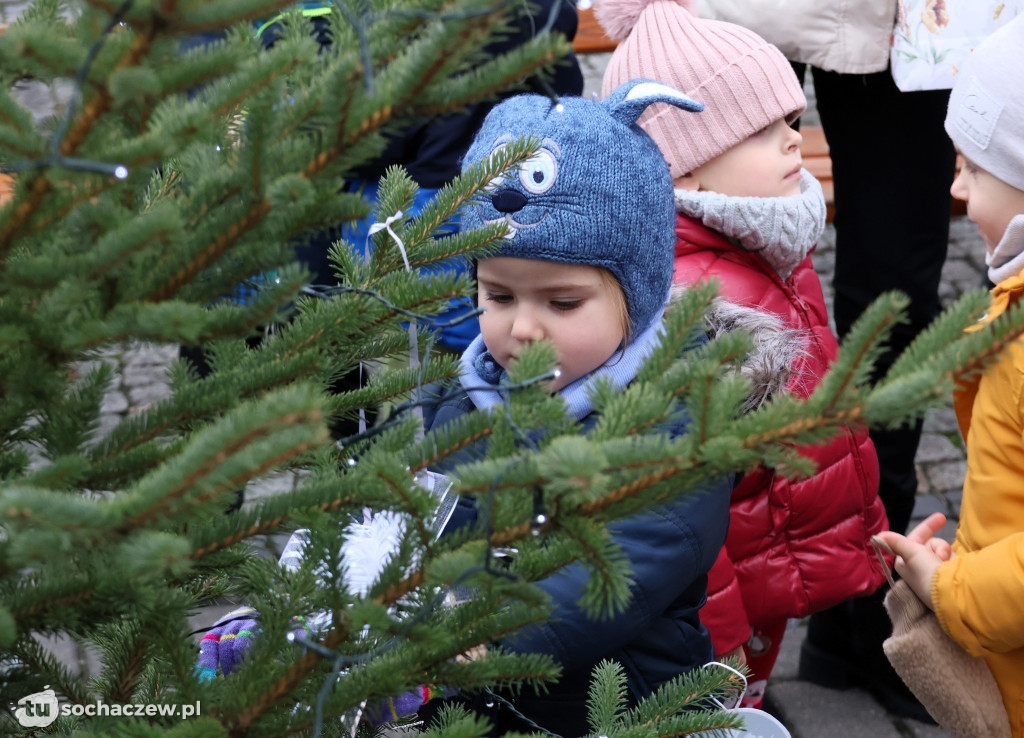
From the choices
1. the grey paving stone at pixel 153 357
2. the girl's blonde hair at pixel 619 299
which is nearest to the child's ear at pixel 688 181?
the girl's blonde hair at pixel 619 299

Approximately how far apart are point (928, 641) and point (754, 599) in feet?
1.47

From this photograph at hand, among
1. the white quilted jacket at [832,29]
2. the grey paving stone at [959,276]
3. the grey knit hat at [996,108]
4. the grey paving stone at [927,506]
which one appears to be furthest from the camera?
the grey paving stone at [959,276]

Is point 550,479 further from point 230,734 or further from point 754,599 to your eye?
point 754,599

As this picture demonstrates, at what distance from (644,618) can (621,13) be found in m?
1.73

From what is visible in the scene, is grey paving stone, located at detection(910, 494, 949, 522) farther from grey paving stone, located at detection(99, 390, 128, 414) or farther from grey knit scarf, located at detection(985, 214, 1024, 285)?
grey paving stone, located at detection(99, 390, 128, 414)

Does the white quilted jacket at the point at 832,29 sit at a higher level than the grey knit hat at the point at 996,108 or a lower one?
lower

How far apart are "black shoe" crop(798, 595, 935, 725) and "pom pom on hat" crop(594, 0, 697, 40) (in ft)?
5.87

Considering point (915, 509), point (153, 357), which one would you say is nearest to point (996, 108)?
point (915, 509)

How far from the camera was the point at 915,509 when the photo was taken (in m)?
3.96

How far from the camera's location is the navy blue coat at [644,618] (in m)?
1.67

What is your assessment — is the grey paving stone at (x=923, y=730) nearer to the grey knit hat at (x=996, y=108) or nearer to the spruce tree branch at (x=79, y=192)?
the grey knit hat at (x=996, y=108)

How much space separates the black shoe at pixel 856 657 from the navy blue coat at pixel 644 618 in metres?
1.26

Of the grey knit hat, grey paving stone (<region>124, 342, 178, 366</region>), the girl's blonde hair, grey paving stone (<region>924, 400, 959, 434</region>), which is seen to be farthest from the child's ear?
grey paving stone (<region>124, 342, 178, 366</region>)

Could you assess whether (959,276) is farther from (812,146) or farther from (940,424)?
(940,424)
